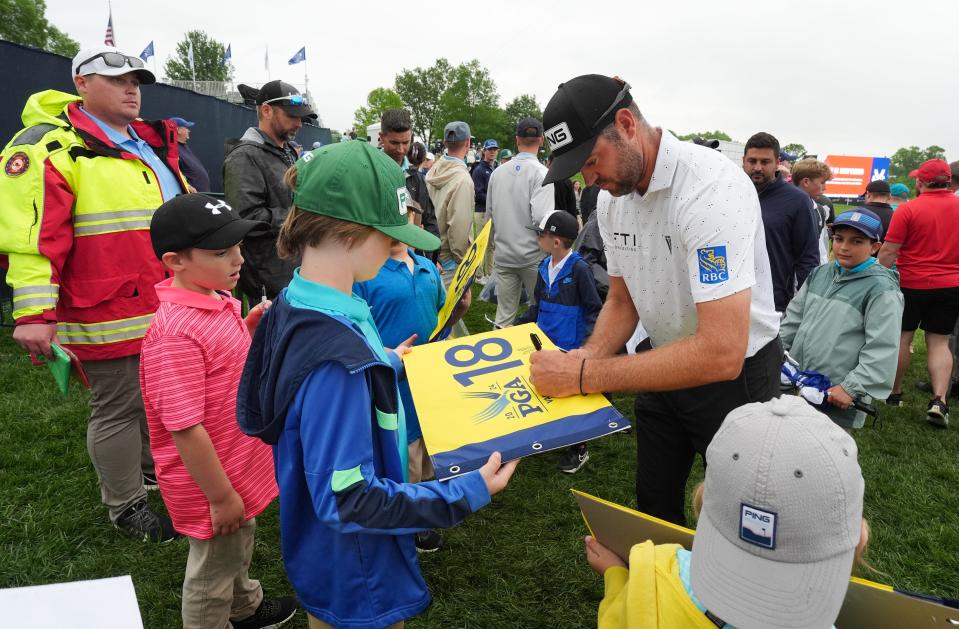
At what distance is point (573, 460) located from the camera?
421 centimetres

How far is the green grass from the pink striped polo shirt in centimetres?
89

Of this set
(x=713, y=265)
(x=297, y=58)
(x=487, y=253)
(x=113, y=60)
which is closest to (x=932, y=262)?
(x=713, y=265)

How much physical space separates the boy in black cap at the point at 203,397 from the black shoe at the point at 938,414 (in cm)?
562

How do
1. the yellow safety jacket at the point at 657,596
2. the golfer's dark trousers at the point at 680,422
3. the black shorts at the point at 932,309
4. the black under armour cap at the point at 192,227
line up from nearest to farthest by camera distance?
the yellow safety jacket at the point at 657,596, the golfer's dark trousers at the point at 680,422, the black under armour cap at the point at 192,227, the black shorts at the point at 932,309

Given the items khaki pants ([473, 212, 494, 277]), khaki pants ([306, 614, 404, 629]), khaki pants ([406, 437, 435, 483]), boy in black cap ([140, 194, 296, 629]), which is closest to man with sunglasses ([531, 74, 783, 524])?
khaki pants ([306, 614, 404, 629])

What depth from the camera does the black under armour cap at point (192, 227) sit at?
2.11 m

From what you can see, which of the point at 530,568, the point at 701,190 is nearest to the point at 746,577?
the point at 701,190

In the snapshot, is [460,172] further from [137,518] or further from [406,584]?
[406,584]

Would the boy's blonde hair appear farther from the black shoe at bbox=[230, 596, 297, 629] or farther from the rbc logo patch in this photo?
the black shoe at bbox=[230, 596, 297, 629]

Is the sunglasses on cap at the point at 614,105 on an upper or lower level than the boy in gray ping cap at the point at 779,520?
upper

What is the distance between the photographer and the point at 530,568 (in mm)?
3131

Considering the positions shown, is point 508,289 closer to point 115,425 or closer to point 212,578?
point 115,425

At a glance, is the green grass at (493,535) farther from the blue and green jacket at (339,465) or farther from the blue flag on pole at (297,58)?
the blue flag on pole at (297,58)

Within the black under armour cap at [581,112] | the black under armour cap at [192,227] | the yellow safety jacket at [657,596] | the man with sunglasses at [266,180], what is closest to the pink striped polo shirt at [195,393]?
the black under armour cap at [192,227]
